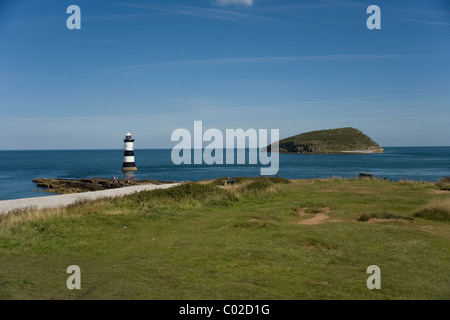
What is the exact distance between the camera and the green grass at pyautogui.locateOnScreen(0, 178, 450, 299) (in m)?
9.07

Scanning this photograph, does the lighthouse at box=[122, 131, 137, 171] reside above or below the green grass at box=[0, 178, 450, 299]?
above

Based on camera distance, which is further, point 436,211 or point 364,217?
point 436,211

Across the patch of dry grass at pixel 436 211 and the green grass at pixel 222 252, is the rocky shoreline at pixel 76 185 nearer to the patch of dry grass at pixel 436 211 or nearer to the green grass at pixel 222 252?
the green grass at pixel 222 252

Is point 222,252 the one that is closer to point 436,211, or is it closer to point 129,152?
point 436,211

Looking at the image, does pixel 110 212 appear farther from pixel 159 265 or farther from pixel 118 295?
pixel 118 295

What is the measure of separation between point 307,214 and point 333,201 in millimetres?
4525

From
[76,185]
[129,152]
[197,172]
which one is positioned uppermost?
[129,152]

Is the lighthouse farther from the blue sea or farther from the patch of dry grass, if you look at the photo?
the patch of dry grass

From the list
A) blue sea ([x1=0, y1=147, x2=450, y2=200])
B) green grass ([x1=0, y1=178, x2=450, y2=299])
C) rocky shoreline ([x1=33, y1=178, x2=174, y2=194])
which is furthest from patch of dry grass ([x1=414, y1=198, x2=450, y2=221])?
blue sea ([x1=0, y1=147, x2=450, y2=200])

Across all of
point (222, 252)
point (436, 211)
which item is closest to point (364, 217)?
point (436, 211)

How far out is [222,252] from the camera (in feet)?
42.1

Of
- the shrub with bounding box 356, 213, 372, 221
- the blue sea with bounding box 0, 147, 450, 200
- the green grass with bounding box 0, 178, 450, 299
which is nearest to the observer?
the green grass with bounding box 0, 178, 450, 299

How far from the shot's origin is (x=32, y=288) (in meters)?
8.65
